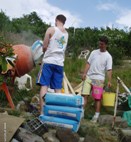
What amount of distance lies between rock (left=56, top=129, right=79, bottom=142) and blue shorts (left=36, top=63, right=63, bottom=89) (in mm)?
1037

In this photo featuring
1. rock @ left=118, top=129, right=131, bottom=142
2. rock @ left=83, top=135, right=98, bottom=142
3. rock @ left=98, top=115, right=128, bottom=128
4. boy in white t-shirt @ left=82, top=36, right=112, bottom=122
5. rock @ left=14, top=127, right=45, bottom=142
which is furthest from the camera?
boy in white t-shirt @ left=82, top=36, right=112, bottom=122

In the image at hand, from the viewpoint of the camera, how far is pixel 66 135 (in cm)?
513

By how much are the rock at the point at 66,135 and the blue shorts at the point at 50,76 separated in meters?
1.04

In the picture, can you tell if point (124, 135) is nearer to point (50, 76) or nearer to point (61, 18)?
point (50, 76)

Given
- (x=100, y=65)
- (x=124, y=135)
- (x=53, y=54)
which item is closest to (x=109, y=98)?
(x=100, y=65)

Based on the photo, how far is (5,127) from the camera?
15.5ft

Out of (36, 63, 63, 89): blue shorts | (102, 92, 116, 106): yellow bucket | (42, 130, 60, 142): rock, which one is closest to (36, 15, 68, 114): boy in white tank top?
(36, 63, 63, 89): blue shorts

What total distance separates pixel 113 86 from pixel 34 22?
10772 millimetres

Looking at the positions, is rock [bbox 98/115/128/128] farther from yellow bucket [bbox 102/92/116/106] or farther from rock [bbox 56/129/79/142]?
rock [bbox 56/129/79/142]

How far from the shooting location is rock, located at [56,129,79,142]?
5.10 m

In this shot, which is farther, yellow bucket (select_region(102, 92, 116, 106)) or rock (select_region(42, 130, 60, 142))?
yellow bucket (select_region(102, 92, 116, 106))

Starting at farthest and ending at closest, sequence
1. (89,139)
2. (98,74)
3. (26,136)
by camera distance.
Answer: (98,74)
(89,139)
(26,136)

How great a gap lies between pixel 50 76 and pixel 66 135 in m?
1.26

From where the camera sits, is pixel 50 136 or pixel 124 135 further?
pixel 124 135
